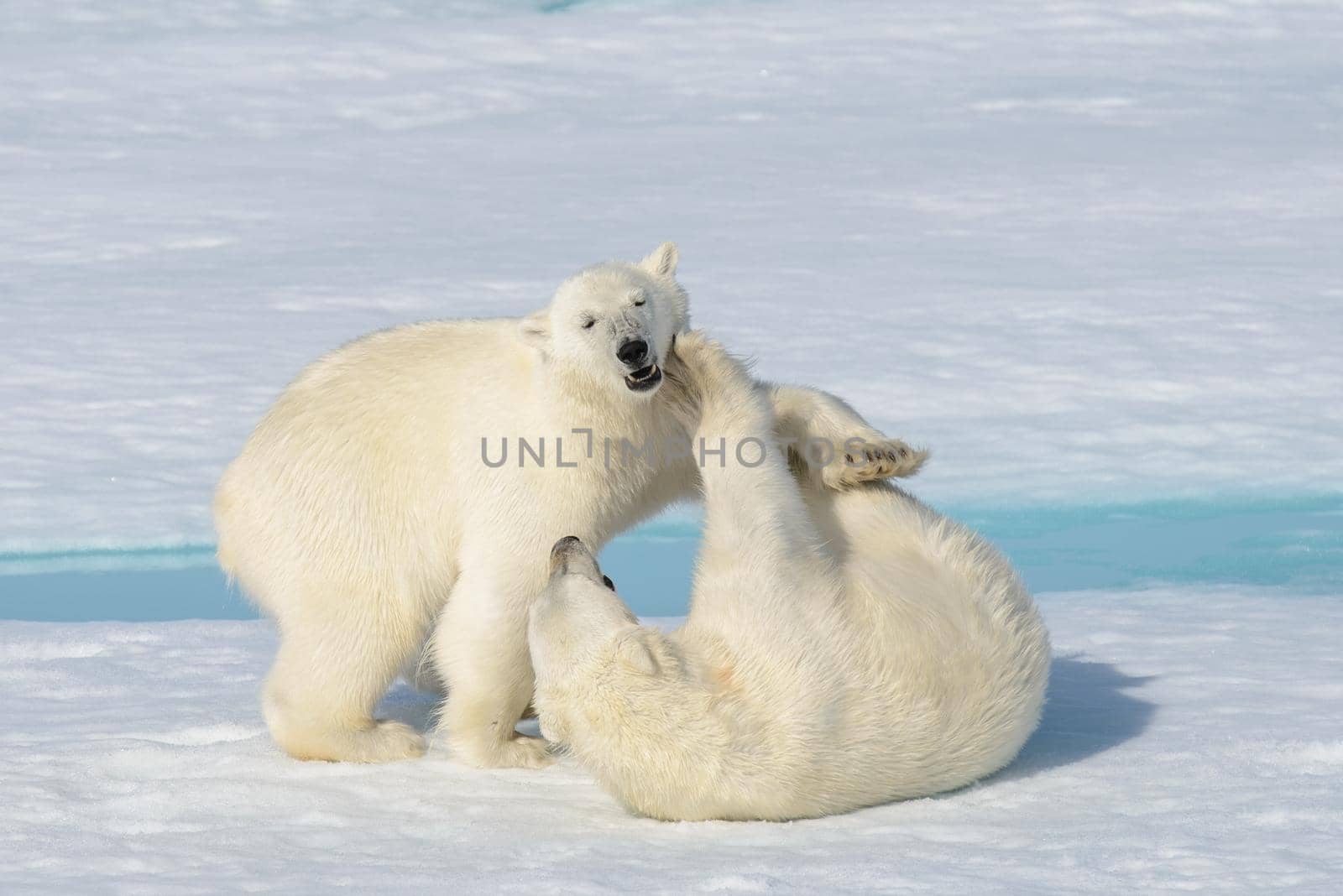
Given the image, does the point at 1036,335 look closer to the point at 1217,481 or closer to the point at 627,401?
the point at 1217,481

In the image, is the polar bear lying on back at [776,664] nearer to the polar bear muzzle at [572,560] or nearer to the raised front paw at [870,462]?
the polar bear muzzle at [572,560]

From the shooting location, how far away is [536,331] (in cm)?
331

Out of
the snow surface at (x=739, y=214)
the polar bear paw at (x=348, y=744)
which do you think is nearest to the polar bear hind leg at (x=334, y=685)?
the polar bear paw at (x=348, y=744)

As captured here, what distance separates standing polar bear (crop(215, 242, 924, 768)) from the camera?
325 cm

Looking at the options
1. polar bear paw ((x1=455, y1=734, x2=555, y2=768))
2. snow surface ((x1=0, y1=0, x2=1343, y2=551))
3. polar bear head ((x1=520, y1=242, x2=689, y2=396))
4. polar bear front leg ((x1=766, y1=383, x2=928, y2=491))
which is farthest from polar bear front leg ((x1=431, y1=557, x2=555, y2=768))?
snow surface ((x1=0, y1=0, x2=1343, y2=551))

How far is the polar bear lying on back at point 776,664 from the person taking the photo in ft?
9.20

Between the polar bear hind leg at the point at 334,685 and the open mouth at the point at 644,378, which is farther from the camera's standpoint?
the polar bear hind leg at the point at 334,685

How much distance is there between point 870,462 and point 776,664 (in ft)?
2.04

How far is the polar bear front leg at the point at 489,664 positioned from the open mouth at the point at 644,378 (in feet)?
1.30

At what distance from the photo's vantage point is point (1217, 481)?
5.60 m

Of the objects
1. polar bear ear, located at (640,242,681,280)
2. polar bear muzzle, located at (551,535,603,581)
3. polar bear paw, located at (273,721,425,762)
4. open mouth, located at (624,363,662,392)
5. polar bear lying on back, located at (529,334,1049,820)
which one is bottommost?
polar bear paw, located at (273,721,425,762)

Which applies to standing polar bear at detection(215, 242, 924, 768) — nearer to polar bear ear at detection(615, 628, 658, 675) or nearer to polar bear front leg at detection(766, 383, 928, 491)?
polar bear front leg at detection(766, 383, 928, 491)

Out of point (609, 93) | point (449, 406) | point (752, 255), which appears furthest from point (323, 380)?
point (609, 93)

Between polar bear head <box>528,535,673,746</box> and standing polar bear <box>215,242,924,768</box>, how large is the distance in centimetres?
28
